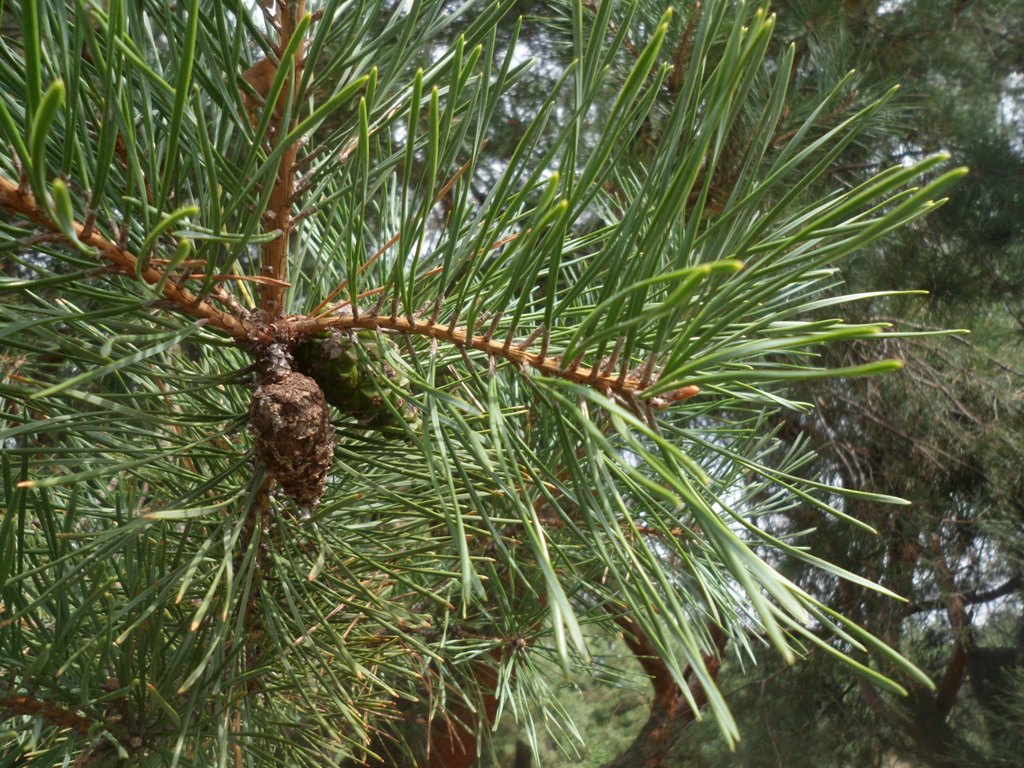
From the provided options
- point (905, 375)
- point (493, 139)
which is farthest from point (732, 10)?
point (905, 375)

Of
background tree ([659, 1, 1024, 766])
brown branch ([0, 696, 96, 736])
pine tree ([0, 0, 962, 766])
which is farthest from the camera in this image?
background tree ([659, 1, 1024, 766])

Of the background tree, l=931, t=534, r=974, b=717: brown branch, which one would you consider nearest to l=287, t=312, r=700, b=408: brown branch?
the background tree

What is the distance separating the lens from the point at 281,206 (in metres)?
0.30

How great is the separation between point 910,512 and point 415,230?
1.34m

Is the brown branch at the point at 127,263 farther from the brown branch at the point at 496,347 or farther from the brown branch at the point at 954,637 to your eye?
the brown branch at the point at 954,637

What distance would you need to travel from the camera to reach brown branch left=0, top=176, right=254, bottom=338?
215mm

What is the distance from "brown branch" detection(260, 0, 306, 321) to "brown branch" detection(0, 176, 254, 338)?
2 centimetres

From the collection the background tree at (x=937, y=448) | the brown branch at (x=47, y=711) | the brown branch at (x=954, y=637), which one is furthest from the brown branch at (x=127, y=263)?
the brown branch at (x=954, y=637)

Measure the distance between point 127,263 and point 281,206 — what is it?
75mm

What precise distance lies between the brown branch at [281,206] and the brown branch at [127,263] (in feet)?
0.05

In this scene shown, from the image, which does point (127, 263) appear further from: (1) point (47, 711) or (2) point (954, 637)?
(2) point (954, 637)

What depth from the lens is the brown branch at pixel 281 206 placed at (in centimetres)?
30

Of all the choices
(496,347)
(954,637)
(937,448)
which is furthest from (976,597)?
(496,347)

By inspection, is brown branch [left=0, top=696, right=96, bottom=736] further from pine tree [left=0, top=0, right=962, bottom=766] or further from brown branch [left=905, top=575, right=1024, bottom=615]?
brown branch [left=905, top=575, right=1024, bottom=615]
